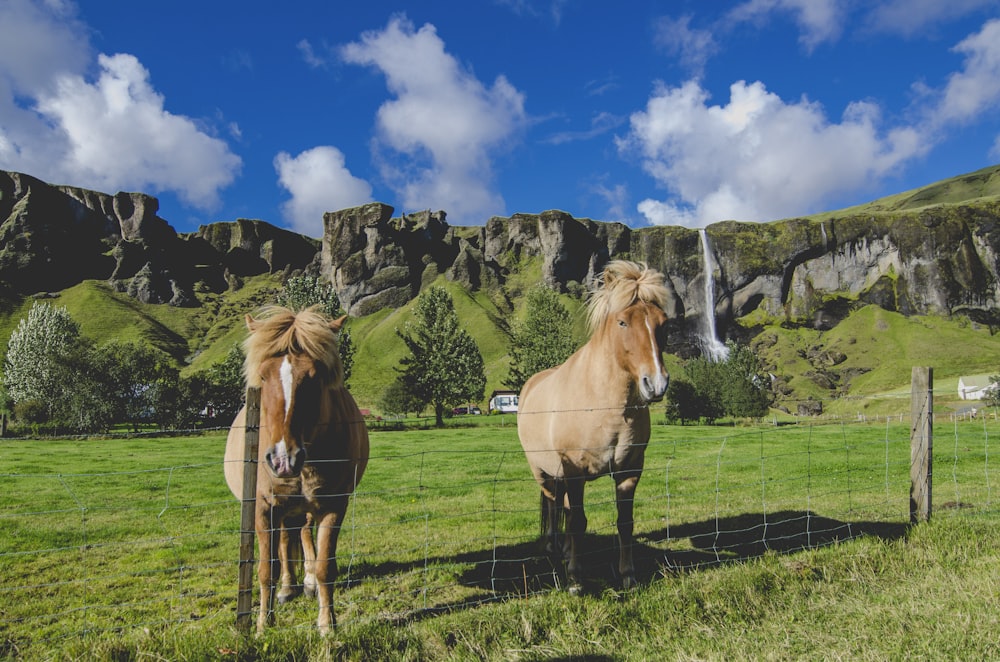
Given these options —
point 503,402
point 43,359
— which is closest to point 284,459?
point 43,359

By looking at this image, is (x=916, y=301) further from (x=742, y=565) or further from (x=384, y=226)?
(x=742, y=565)

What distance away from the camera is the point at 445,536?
8.30 metres

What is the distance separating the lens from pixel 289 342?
4.29 m

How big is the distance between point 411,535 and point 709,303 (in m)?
162

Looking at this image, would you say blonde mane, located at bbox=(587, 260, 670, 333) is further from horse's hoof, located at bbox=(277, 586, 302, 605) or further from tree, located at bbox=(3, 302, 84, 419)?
tree, located at bbox=(3, 302, 84, 419)

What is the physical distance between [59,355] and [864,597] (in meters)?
51.6

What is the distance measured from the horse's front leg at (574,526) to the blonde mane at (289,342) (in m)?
2.70

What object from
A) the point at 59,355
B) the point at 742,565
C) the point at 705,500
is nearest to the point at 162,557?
the point at 742,565

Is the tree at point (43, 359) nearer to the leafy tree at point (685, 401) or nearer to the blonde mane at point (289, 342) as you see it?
the blonde mane at point (289, 342)

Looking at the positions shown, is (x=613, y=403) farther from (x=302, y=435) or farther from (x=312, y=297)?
(x=312, y=297)

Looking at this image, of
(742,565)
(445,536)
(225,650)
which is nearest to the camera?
(225,650)

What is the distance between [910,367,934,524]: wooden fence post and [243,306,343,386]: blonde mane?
23.2 feet

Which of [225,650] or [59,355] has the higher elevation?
[59,355]

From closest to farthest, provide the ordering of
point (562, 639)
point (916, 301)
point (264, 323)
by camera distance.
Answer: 1. point (562, 639)
2. point (264, 323)
3. point (916, 301)
